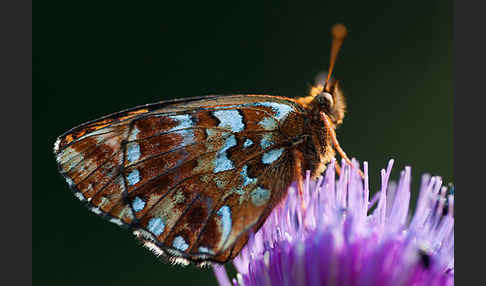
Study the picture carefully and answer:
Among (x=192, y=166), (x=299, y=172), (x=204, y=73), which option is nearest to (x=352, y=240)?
(x=299, y=172)

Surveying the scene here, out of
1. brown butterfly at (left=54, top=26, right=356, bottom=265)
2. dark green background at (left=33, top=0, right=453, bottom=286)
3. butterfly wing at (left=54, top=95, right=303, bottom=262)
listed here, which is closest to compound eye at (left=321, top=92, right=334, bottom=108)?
brown butterfly at (left=54, top=26, right=356, bottom=265)

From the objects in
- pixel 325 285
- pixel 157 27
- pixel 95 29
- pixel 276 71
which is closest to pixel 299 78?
pixel 276 71

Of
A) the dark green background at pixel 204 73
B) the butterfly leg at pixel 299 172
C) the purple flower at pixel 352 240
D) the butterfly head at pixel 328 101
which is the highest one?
the dark green background at pixel 204 73

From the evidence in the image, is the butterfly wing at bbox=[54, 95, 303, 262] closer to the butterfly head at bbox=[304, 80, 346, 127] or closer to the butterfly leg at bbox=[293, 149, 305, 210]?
the butterfly leg at bbox=[293, 149, 305, 210]

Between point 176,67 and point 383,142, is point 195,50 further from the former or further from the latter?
point 383,142

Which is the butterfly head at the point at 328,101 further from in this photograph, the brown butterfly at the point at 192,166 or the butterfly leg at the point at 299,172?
the butterfly leg at the point at 299,172

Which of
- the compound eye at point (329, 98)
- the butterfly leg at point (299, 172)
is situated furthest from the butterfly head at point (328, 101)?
the butterfly leg at point (299, 172)
